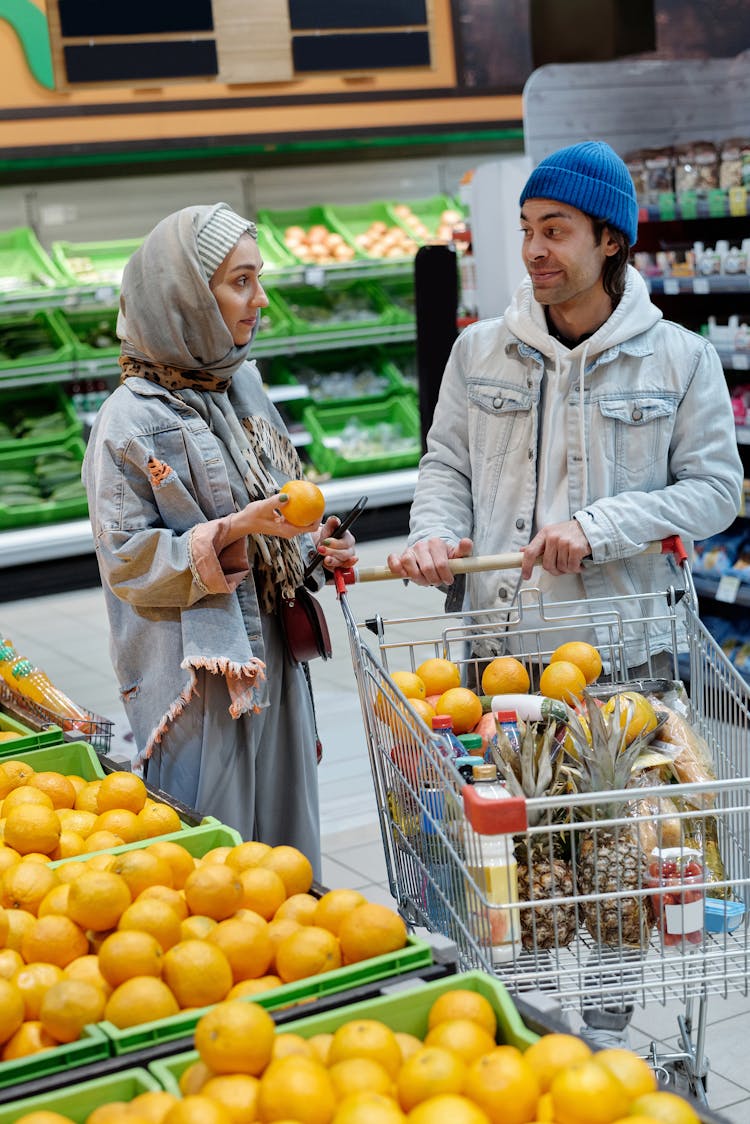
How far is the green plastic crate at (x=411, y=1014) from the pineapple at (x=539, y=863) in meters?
0.20

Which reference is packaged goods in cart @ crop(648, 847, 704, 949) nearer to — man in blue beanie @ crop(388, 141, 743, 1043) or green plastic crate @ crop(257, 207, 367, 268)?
man in blue beanie @ crop(388, 141, 743, 1043)

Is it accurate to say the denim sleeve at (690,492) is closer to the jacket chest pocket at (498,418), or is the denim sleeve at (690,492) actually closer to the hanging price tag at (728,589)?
the jacket chest pocket at (498,418)

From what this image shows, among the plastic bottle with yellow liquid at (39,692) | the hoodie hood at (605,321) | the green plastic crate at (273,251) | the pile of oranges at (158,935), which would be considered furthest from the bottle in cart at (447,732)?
the green plastic crate at (273,251)

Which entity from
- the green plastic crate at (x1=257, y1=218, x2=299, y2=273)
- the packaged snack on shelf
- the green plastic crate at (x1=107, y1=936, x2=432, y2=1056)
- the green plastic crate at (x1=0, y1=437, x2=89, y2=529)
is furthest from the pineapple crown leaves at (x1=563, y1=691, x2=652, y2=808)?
the green plastic crate at (x1=257, y1=218, x2=299, y2=273)

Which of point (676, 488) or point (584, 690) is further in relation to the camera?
point (676, 488)

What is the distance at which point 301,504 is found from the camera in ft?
7.36

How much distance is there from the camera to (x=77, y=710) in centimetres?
297

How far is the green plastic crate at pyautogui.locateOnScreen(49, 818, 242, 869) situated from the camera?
1.98m

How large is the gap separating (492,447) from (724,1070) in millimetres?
1435

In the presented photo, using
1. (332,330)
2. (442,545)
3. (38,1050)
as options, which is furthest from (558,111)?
(38,1050)

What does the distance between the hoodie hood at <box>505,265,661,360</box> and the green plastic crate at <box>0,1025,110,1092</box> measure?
63.1 inches

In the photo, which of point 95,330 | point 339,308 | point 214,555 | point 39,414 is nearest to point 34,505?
point 39,414

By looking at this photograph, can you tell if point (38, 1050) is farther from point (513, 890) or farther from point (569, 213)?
point (569, 213)

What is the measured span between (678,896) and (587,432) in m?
1.06
